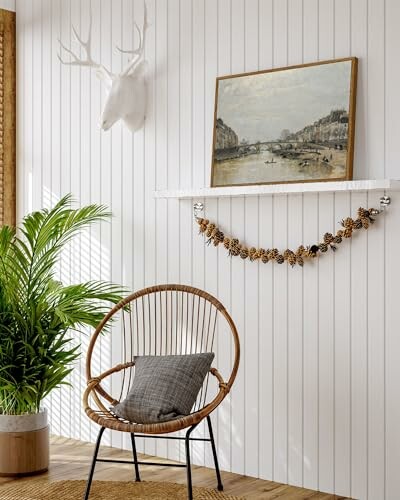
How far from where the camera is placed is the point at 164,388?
3.33 metres

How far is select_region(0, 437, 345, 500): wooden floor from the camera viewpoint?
3541mm

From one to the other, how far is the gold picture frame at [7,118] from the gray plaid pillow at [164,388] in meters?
1.68

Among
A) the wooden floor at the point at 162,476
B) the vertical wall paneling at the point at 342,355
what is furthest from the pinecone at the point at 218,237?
the wooden floor at the point at 162,476

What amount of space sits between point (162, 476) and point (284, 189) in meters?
1.42

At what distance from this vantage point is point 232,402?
3.88 meters

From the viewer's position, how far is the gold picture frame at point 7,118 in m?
4.75

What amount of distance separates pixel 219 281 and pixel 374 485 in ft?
3.77

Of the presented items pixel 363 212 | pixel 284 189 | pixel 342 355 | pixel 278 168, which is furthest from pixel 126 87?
pixel 342 355

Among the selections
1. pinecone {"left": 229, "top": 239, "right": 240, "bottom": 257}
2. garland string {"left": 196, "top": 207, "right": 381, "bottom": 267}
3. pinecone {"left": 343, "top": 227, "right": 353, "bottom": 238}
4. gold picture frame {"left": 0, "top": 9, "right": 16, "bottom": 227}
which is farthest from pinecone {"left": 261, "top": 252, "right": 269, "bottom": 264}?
gold picture frame {"left": 0, "top": 9, "right": 16, "bottom": 227}

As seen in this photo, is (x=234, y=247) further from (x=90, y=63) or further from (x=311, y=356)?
(x=90, y=63)

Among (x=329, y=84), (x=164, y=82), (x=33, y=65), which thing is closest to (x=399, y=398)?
(x=329, y=84)

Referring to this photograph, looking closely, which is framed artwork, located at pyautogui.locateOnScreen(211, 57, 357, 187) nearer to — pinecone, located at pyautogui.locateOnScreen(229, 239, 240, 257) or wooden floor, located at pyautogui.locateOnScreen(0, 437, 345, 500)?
pinecone, located at pyautogui.locateOnScreen(229, 239, 240, 257)

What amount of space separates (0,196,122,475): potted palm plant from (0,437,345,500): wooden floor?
6.1 inches

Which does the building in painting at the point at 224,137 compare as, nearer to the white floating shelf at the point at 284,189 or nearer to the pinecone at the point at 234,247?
the white floating shelf at the point at 284,189
